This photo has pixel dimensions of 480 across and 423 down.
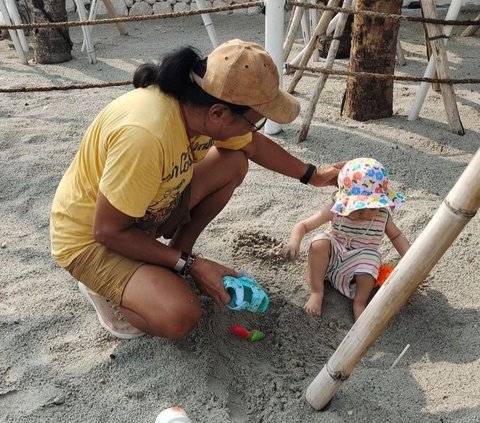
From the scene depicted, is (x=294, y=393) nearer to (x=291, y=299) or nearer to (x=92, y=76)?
(x=291, y=299)

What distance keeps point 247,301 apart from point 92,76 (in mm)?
3756

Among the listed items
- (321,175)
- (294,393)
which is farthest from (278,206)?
(294,393)

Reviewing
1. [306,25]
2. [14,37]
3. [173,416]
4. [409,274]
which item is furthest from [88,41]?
[409,274]

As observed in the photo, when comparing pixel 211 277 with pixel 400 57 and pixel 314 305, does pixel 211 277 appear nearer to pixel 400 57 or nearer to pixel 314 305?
pixel 314 305

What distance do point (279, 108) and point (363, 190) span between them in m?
0.59

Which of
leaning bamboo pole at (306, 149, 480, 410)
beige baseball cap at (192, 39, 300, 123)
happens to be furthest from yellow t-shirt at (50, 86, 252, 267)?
leaning bamboo pole at (306, 149, 480, 410)

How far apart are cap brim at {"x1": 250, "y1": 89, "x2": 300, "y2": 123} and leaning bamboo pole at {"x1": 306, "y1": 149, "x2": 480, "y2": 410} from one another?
642mm

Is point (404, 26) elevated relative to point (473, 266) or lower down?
lower down

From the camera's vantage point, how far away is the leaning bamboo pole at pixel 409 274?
1546mm

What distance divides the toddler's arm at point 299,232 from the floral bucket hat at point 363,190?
7.1 inches

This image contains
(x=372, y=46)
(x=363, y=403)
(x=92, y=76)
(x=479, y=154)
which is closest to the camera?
(x=479, y=154)

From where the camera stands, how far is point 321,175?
2.64m

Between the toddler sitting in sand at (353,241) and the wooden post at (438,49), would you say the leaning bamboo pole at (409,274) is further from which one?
the wooden post at (438,49)

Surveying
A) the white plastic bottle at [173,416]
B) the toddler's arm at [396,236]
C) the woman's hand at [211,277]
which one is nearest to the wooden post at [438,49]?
the toddler's arm at [396,236]
